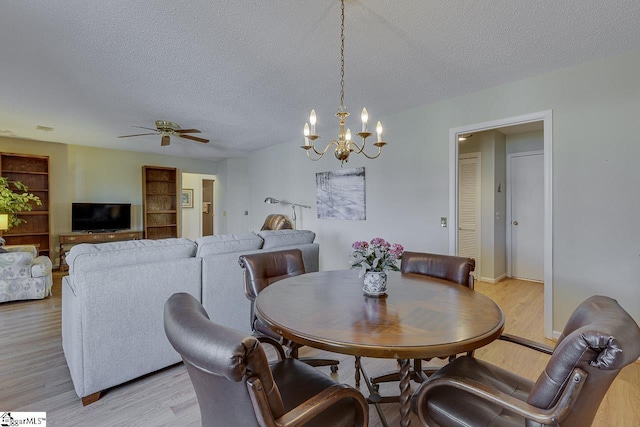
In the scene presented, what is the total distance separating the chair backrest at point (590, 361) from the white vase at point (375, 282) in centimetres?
76

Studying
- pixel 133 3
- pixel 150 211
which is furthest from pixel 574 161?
pixel 150 211

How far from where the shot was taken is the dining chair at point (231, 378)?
0.75 metres

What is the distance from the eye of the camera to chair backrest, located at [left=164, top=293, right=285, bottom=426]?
745 mm

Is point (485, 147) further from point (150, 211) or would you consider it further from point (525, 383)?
point (150, 211)

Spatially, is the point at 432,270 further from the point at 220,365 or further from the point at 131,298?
the point at 131,298

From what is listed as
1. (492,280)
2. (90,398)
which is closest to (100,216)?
(90,398)

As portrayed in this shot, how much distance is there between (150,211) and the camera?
6.68 metres

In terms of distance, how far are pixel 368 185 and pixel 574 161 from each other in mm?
2218

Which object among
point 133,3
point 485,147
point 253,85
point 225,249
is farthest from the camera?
point 485,147

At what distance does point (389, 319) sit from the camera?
1312mm

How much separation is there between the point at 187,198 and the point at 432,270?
24.9ft

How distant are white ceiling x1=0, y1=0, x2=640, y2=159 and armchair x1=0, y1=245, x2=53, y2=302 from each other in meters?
1.81

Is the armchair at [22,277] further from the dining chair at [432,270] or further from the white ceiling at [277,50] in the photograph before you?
the dining chair at [432,270]

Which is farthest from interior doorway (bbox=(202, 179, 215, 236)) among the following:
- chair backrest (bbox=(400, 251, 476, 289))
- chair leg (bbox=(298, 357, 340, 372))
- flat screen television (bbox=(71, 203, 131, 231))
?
chair backrest (bbox=(400, 251, 476, 289))
